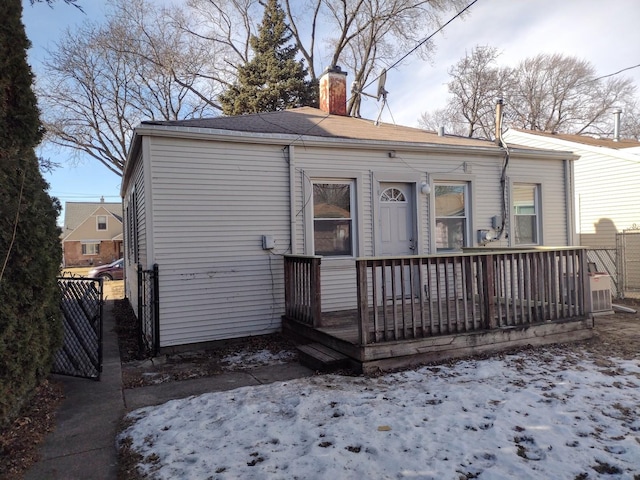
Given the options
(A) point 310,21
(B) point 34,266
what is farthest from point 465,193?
(A) point 310,21

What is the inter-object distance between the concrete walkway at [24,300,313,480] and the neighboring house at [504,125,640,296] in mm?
9630

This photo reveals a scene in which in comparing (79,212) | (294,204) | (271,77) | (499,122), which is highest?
(271,77)

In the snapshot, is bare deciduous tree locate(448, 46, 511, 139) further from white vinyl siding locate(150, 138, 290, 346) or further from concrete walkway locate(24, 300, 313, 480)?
concrete walkway locate(24, 300, 313, 480)

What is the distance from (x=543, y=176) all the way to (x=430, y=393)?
21.8 feet

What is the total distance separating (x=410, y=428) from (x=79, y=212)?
49.9 meters

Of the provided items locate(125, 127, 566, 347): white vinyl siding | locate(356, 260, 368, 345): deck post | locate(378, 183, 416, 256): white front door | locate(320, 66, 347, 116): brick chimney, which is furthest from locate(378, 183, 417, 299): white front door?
locate(320, 66, 347, 116): brick chimney

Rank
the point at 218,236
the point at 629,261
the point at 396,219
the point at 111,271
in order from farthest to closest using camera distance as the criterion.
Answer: the point at 111,271 → the point at 629,261 → the point at 396,219 → the point at 218,236

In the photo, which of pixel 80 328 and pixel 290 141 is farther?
pixel 290 141

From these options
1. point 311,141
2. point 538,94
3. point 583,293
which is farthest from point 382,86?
point 538,94

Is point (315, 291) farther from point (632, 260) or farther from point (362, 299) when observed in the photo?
point (632, 260)

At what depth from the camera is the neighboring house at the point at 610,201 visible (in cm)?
1123

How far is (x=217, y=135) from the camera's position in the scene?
6113 mm

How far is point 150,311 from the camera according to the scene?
19.5 ft

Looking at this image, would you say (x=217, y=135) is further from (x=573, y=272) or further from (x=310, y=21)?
(x=310, y=21)
